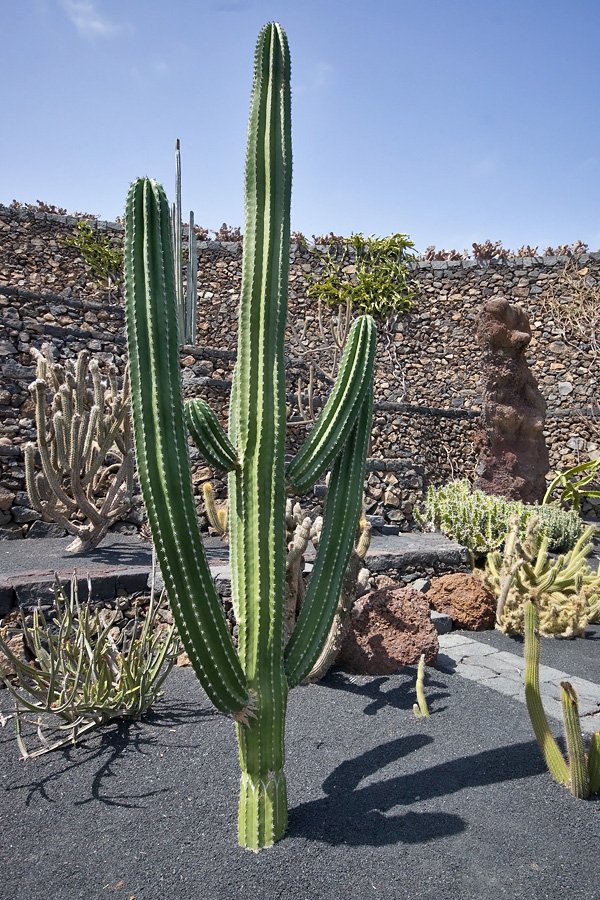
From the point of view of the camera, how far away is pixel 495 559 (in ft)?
19.0

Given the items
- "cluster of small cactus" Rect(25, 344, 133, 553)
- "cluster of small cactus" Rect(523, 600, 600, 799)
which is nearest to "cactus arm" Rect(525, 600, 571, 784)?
"cluster of small cactus" Rect(523, 600, 600, 799)

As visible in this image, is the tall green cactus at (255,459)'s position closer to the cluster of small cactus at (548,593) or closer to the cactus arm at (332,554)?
the cactus arm at (332,554)

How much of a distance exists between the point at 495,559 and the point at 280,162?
14.4 ft

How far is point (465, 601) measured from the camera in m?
5.29

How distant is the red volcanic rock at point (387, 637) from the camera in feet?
13.4

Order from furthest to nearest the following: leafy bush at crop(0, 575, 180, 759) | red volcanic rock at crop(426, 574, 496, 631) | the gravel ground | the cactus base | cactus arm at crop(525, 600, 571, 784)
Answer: red volcanic rock at crop(426, 574, 496, 631), leafy bush at crop(0, 575, 180, 759), cactus arm at crop(525, 600, 571, 784), the cactus base, the gravel ground

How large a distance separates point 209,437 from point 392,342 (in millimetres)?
11764

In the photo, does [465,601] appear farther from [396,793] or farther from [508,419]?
[508,419]

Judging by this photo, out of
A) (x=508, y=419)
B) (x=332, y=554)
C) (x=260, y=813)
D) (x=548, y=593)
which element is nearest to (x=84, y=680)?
(x=260, y=813)

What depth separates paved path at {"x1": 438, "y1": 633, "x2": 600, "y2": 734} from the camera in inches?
138

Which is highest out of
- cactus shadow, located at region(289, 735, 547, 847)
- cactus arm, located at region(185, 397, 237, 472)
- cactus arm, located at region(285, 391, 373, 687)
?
cactus arm, located at region(185, 397, 237, 472)

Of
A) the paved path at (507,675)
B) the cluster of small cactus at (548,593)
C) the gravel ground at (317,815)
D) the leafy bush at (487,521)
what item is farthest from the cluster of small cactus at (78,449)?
the leafy bush at (487,521)

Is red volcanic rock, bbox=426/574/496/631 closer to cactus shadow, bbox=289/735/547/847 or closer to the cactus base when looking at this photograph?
cactus shadow, bbox=289/735/547/847

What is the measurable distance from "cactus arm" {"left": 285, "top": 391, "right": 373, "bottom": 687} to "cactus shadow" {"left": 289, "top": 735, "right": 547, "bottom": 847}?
1.71 feet
